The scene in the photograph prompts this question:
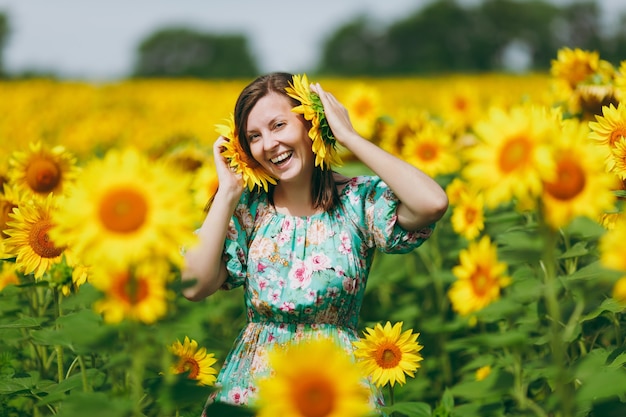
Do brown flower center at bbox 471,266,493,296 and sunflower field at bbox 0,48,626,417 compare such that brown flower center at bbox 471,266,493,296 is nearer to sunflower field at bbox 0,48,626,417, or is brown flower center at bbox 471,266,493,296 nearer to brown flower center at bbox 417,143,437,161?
sunflower field at bbox 0,48,626,417

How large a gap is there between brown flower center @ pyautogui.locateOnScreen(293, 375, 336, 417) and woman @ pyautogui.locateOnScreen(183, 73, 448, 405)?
2.41ft

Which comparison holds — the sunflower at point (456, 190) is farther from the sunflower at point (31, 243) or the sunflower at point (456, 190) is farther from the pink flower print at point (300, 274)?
the sunflower at point (31, 243)

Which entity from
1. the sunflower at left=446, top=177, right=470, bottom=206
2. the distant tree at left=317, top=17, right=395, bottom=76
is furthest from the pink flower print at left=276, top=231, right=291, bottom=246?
the distant tree at left=317, top=17, right=395, bottom=76

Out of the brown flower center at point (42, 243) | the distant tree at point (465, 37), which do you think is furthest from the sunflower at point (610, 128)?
the distant tree at point (465, 37)

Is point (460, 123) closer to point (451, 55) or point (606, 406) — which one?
point (606, 406)

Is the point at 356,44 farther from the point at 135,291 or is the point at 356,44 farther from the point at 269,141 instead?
the point at 135,291

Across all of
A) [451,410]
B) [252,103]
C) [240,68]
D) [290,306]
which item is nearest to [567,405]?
[451,410]

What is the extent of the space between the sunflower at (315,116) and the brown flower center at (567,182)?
0.84m

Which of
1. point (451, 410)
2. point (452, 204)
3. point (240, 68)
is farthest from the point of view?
point (240, 68)

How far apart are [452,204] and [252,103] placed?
1.48 m

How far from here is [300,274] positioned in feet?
7.04

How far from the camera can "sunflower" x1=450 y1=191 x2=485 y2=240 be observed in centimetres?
307

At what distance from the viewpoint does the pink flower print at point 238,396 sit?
205 cm

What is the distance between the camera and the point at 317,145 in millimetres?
2129
